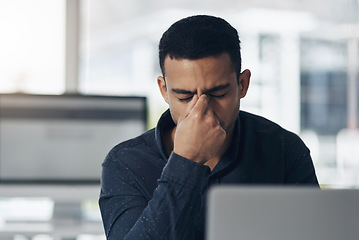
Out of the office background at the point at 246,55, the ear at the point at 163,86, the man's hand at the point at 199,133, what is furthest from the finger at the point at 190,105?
the office background at the point at 246,55

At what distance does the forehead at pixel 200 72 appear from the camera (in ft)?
3.60

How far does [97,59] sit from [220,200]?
290cm

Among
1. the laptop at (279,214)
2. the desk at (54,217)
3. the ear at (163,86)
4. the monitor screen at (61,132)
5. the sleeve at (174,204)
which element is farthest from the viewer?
the monitor screen at (61,132)

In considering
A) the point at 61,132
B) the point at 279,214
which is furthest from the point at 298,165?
the point at 61,132

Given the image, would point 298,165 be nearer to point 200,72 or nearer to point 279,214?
point 200,72

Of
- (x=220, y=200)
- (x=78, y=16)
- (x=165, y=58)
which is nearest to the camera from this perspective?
(x=220, y=200)

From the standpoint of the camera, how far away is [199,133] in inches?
41.5

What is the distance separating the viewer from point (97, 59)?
3.31 metres

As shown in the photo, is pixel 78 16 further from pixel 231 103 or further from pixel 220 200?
pixel 220 200

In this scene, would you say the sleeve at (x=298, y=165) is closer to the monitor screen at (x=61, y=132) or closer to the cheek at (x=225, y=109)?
the cheek at (x=225, y=109)

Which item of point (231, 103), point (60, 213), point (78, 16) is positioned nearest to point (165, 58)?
point (231, 103)

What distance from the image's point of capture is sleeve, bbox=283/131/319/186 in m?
1.27

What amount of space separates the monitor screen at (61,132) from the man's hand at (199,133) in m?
0.98

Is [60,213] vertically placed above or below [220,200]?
below
